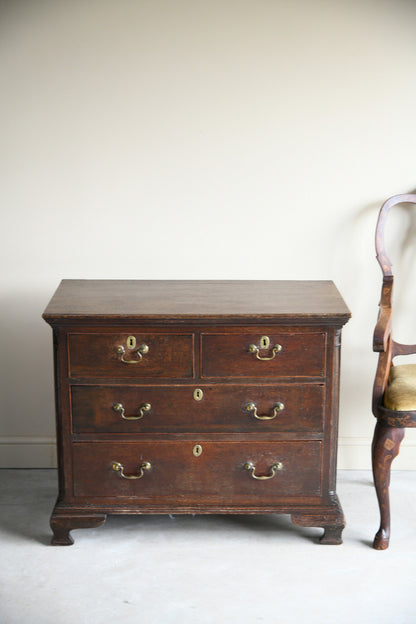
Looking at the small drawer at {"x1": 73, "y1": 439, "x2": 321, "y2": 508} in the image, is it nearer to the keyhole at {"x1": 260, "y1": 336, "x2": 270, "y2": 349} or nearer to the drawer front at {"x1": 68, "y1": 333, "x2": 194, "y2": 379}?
the drawer front at {"x1": 68, "y1": 333, "x2": 194, "y2": 379}

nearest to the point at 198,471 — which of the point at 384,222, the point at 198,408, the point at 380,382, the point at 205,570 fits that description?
the point at 198,408

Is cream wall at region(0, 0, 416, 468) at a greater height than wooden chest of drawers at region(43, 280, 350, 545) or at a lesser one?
greater

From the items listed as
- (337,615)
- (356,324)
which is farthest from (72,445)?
(356,324)

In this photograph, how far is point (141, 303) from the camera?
282 centimetres

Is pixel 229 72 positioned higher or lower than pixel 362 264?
higher

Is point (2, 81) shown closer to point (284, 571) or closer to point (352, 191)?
point (352, 191)

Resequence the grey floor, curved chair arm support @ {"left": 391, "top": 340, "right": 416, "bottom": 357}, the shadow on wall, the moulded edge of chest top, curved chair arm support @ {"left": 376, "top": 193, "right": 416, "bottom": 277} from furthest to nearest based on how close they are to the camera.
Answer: the shadow on wall → curved chair arm support @ {"left": 391, "top": 340, "right": 416, "bottom": 357} → curved chair arm support @ {"left": 376, "top": 193, "right": 416, "bottom": 277} → the moulded edge of chest top → the grey floor

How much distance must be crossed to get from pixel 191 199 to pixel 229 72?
52 centimetres

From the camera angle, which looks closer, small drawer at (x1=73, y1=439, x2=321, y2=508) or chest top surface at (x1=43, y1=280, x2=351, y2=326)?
chest top surface at (x1=43, y1=280, x2=351, y2=326)

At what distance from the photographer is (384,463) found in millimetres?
2801

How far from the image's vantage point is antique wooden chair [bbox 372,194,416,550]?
2.75 metres

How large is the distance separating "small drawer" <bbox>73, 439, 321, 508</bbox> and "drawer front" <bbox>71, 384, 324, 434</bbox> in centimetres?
6

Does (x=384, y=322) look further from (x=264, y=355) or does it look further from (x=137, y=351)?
(x=137, y=351)

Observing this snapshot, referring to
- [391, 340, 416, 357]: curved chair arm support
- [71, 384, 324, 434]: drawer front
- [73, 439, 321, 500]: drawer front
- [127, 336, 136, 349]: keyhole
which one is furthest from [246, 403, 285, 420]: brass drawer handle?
[391, 340, 416, 357]: curved chair arm support
